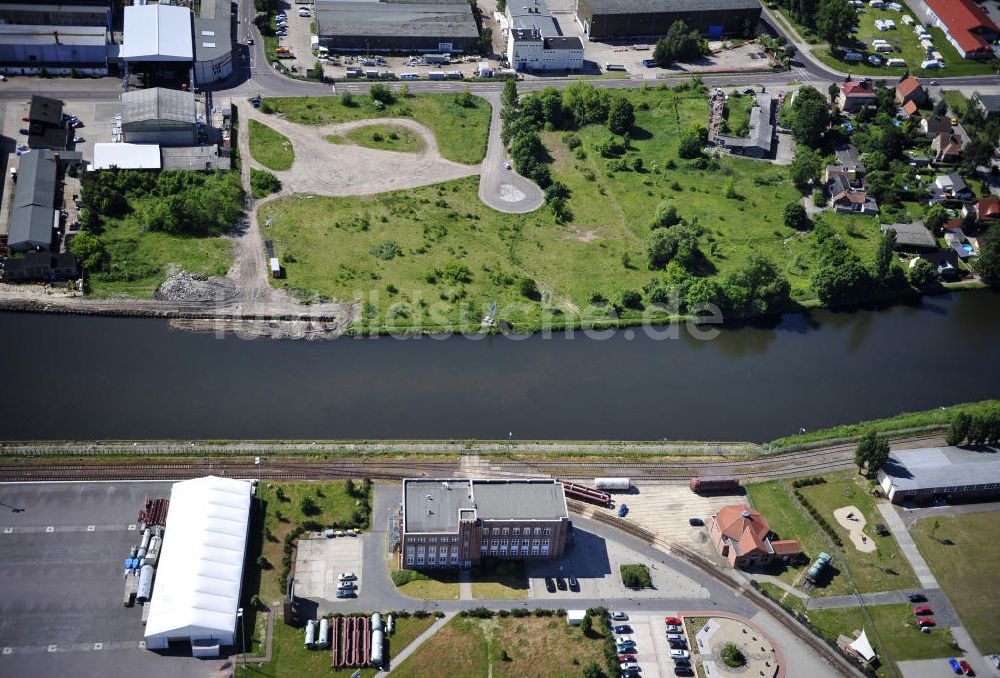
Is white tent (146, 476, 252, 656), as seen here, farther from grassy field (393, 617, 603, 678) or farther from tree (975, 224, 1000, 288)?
tree (975, 224, 1000, 288)

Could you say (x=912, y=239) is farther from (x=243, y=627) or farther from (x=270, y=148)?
(x=243, y=627)

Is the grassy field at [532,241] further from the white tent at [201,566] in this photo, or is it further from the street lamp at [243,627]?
the street lamp at [243,627]

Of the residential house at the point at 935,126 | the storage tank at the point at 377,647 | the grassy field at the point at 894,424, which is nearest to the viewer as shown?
the storage tank at the point at 377,647

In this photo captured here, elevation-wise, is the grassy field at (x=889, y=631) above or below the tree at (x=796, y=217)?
below

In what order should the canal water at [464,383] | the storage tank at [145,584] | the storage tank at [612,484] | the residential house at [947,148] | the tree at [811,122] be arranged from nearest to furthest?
1. the storage tank at [145,584]
2. the storage tank at [612,484]
3. the canal water at [464,383]
4. the tree at [811,122]
5. the residential house at [947,148]

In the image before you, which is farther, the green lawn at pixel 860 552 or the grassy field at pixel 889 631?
the green lawn at pixel 860 552

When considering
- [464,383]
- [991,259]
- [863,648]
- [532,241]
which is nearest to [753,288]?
[532,241]

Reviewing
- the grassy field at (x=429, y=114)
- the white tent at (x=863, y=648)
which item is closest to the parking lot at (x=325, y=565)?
the white tent at (x=863, y=648)
